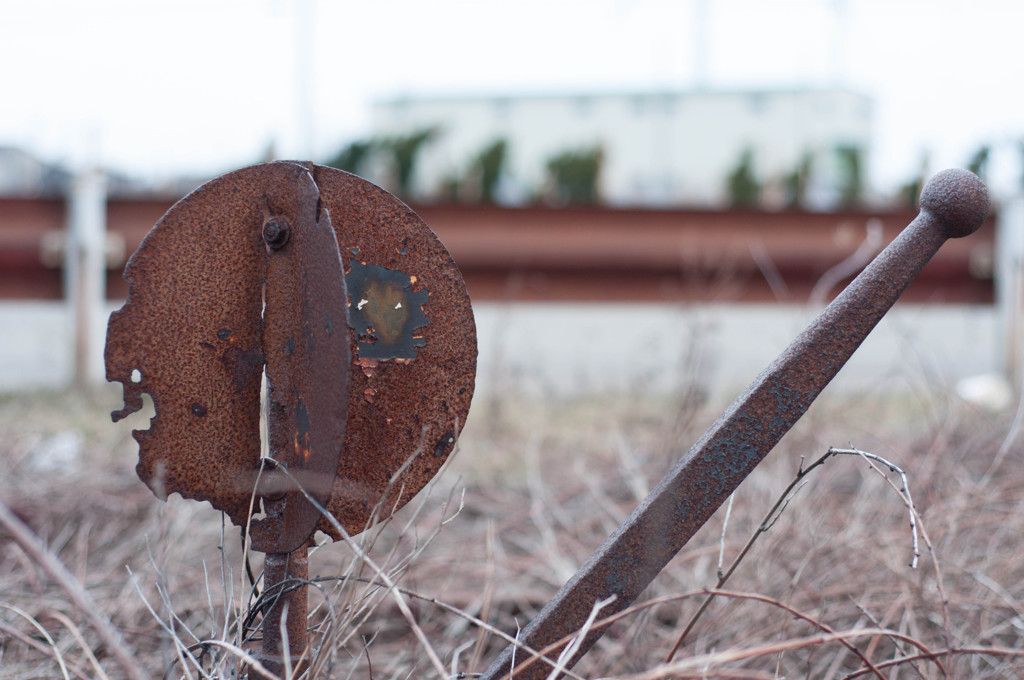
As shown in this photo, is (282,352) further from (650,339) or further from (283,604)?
(650,339)

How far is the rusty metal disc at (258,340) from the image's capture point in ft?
2.21

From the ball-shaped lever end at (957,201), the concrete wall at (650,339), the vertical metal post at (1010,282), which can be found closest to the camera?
the ball-shaped lever end at (957,201)

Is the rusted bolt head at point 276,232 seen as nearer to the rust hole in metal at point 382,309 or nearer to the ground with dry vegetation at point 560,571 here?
the rust hole in metal at point 382,309

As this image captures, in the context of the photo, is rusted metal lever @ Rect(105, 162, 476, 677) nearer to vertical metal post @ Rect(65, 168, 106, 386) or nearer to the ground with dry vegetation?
the ground with dry vegetation

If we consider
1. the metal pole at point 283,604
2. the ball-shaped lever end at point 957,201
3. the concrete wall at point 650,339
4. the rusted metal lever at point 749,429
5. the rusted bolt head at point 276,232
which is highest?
the ball-shaped lever end at point 957,201

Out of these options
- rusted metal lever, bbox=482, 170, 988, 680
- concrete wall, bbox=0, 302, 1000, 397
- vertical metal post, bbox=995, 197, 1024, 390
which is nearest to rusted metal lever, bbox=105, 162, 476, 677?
rusted metal lever, bbox=482, 170, 988, 680

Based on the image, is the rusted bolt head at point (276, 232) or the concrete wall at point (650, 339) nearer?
the rusted bolt head at point (276, 232)

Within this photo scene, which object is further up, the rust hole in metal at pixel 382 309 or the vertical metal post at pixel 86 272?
the rust hole in metal at pixel 382 309

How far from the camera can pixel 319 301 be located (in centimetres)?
63

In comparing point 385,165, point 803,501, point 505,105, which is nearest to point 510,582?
point 803,501

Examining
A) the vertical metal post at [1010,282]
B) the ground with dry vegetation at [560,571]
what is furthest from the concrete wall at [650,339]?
the ground with dry vegetation at [560,571]

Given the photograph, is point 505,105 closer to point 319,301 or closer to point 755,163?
point 755,163

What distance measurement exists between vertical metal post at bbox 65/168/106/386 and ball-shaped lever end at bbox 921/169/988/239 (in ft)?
16.7

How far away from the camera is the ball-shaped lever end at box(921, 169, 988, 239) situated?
2.03 feet
